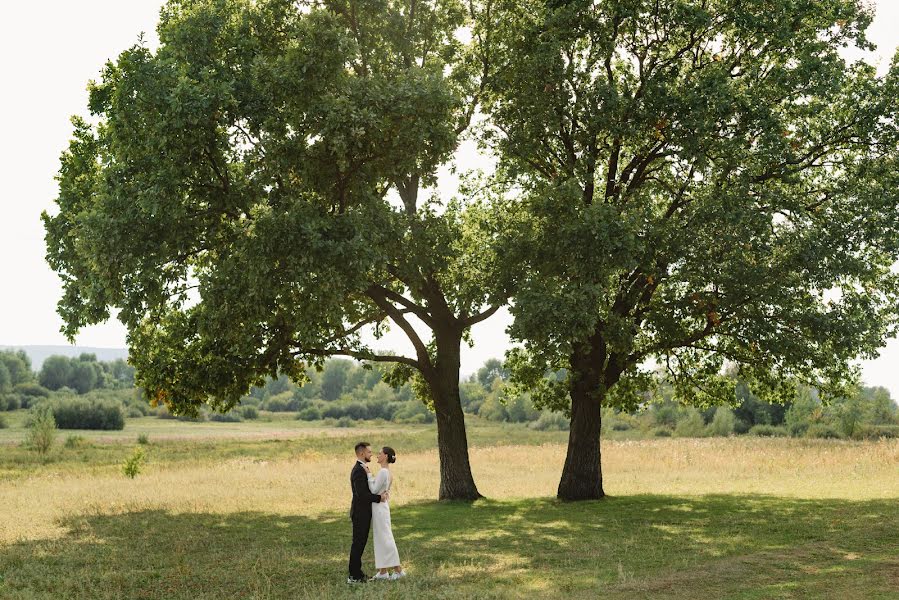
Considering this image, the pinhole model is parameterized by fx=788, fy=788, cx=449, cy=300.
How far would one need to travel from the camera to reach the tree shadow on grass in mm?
12867

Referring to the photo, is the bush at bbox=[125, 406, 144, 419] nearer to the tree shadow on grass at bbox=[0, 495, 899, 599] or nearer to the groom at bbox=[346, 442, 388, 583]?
the tree shadow on grass at bbox=[0, 495, 899, 599]

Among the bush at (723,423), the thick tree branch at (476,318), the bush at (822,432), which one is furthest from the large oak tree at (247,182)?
the bush at (723,423)

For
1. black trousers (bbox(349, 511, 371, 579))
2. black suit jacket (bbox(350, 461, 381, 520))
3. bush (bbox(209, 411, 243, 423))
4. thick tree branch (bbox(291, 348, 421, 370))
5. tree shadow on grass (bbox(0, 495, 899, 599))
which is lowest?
bush (bbox(209, 411, 243, 423))

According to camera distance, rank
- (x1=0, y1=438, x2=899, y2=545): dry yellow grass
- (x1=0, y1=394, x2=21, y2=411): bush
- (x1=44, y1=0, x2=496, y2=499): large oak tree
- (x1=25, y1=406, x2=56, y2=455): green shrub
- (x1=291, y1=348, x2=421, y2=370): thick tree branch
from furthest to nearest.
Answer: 1. (x1=0, y1=394, x2=21, y2=411): bush
2. (x1=25, y1=406, x2=56, y2=455): green shrub
3. (x1=0, y1=438, x2=899, y2=545): dry yellow grass
4. (x1=291, y1=348, x2=421, y2=370): thick tree branch
5. (x1=44, y1=0, x2=496, y2=499): large oak tree

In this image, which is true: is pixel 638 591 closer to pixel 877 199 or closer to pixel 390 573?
pixel 390 573

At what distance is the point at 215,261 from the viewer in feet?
68.5

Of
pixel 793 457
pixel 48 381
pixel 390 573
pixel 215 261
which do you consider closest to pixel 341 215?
pixel 215 261

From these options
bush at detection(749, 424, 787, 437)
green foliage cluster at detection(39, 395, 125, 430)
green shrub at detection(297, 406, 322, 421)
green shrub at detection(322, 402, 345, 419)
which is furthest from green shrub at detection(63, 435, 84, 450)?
green shrub at detection(297, 406, 322, 421)

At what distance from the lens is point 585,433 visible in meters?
25.5

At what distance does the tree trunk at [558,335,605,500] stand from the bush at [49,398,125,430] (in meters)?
82.8

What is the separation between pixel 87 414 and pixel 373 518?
3598 inches

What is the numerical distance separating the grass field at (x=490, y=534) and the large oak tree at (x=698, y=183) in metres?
4.34

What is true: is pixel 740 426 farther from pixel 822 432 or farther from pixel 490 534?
pixel 490 534

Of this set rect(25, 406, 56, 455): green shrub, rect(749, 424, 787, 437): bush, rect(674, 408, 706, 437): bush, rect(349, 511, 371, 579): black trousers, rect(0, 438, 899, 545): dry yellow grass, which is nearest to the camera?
rect(349, 511, 371, 579): black trousers
